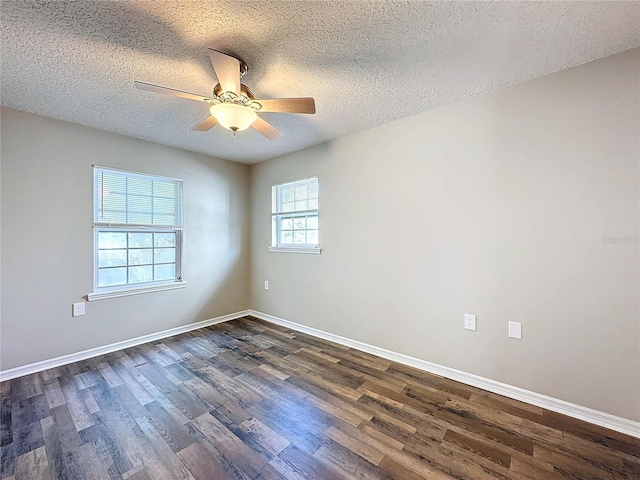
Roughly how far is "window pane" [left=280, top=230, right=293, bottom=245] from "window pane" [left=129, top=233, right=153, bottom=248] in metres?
1.63

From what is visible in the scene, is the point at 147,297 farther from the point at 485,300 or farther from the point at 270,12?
the point at 485,300

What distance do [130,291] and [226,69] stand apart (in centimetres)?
270

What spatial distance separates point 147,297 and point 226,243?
47.8 inches

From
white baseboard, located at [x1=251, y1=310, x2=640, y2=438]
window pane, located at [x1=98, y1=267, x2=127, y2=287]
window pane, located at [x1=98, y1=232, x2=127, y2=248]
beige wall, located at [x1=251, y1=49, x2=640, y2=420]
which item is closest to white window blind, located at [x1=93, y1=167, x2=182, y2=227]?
window pane, located at [x1=98, y1=232, x2=127, y2=248]

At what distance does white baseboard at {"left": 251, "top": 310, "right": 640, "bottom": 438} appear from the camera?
170 centimetres

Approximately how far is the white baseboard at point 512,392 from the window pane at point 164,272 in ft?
7.19

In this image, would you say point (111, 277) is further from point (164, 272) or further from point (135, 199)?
point (135, 199)

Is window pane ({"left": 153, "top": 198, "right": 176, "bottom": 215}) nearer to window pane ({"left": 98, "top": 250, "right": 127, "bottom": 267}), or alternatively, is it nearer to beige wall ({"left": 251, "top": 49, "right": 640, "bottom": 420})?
window pane ({"left": 98, "top": 250, "right": 127, "bottom": 267})

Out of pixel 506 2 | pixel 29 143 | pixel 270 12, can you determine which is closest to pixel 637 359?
pixel 506 2

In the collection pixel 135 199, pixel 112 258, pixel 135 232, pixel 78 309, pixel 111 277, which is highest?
pixel 135 199

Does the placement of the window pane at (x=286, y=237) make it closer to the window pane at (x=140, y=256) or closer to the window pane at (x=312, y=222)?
the window pane at (x=312, y=222)

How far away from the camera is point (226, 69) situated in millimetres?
1502

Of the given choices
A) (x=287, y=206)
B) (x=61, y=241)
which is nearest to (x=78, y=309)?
(x=61, y=241)

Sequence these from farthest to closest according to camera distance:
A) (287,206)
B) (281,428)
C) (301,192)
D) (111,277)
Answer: (287,206) < (301,192) < (111,277) < (281,428)
